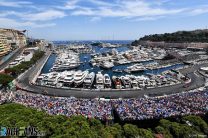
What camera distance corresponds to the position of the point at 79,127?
30.4 m

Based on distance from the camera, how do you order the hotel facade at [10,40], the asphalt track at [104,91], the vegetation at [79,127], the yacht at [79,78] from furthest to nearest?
the hotel facade at [10,40]
the yacht at [79,78]
the asphalt track at [104,91]
the vegetation at [79,127]

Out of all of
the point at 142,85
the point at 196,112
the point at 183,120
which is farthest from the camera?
the point at 142,85

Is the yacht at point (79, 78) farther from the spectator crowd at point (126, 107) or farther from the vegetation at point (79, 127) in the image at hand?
the vegetation at point (79, 127)

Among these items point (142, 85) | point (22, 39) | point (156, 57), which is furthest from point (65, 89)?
point (22, 39)

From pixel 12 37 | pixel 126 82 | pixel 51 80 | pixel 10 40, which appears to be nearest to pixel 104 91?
pixel 126 82

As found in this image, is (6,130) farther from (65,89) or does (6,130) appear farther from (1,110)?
(65,89)

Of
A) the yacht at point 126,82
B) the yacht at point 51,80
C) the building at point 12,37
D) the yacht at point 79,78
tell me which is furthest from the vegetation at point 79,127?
the building at point 12,37

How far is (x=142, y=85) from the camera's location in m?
65.6

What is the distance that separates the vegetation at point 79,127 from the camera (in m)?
29.1

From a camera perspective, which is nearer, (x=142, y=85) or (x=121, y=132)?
(x=121, y=132)

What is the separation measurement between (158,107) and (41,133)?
2042 cm

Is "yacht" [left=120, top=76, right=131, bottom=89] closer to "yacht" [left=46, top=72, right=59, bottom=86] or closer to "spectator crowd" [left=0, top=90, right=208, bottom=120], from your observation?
"yacht" [left=46, top=72, right=59, bottom=86]

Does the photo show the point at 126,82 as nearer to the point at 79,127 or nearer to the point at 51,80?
the point at 51,80
